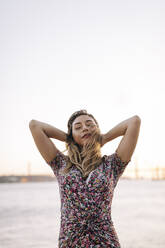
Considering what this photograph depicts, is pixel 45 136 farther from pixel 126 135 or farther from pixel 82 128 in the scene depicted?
pixel 126 135

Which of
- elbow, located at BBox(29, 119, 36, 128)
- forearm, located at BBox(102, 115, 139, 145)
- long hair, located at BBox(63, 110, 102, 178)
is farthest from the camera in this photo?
elbow, located at BBox(29, 119, 36, 128)

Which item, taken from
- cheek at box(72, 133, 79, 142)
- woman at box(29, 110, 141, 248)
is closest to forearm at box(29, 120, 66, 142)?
woman at box(29, 110, 141, 248)

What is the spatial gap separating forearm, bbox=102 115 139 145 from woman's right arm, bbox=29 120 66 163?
1.03 ft

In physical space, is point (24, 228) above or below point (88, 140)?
below

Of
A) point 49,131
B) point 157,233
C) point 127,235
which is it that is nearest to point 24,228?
point 127,235

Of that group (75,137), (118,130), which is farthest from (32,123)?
(118,130)

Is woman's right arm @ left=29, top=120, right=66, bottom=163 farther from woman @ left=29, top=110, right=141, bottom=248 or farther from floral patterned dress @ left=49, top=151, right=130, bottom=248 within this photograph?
floral patterned dress @ left=49, top=151, right=130, bottom=248

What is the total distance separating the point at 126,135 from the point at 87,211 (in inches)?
22.2

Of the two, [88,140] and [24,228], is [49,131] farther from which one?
[24,228]

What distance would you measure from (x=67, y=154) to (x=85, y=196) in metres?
0.38

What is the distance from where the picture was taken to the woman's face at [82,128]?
2.14 meters

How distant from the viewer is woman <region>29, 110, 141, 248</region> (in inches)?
74.2

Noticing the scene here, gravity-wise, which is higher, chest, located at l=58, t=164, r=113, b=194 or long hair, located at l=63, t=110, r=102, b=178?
long hair, located at l=63, t=110, r=102, b=178

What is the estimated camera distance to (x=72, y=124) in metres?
2.26
